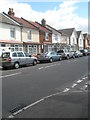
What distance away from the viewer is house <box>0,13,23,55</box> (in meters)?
28.8

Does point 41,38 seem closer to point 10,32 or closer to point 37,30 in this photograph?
point 37,30

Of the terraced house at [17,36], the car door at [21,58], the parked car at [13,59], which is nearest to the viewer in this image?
the parked car at [13,59]

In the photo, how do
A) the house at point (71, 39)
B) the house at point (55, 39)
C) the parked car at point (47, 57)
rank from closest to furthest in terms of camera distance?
the parked car at point (47, 57) < the house at point (55, 39) < the house at point (71, 39)

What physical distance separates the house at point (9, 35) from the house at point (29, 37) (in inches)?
46.5

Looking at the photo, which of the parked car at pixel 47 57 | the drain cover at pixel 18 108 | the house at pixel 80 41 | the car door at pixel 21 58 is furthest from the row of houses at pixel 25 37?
the drain cover at pixel 18 108

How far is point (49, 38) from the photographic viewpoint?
43.5 metres

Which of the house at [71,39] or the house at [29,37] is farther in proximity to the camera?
the house at [71,39]

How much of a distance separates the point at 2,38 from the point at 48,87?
20.9 metres

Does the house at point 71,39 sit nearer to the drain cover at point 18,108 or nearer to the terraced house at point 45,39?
the terraced house at point 45,39

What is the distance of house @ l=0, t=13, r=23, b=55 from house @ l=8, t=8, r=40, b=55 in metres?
1.18

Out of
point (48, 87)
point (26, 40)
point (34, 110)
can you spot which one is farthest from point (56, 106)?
point (26, 40)

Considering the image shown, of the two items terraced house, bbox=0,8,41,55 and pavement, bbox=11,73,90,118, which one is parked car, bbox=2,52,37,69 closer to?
terraced house, bbox=0,8,41,55

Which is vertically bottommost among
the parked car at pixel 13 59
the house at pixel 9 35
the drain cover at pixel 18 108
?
the drain cover at pixel 18 108

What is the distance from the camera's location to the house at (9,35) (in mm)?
28844
